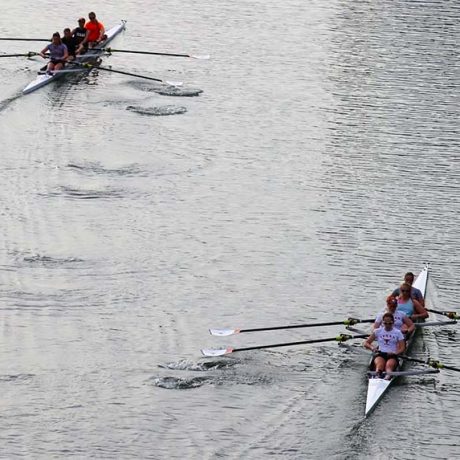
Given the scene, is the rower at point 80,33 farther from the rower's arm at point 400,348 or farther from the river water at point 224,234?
the rower's arm at point 400,348

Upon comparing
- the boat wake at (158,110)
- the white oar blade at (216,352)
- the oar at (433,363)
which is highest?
the boat wake at (158,110)

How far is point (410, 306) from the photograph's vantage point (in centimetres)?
2356

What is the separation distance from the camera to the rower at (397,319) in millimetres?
22547

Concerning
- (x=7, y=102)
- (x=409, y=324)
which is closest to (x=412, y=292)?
(x=409, y=324)

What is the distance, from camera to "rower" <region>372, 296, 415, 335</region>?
22547 millimetres

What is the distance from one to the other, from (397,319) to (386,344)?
2.88 feet

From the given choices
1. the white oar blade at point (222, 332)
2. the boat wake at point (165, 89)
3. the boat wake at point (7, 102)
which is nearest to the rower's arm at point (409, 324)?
the white oar blade at point (222, 332)

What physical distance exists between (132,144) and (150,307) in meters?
9.94

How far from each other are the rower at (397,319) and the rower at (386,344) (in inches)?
11.0

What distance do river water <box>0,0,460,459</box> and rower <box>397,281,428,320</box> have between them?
0.61m

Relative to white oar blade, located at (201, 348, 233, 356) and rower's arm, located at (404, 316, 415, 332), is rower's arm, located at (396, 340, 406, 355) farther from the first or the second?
white oar blade, located at (201, 348, 233, 356)

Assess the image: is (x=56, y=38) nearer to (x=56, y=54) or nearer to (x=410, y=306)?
(x=56, y=54)

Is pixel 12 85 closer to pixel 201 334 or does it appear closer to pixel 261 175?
pixel 261 175

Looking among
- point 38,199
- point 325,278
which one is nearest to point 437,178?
point 325,278
